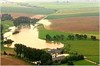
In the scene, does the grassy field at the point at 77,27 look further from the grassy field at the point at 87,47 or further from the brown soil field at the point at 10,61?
the brown soil field at the point at 10,61

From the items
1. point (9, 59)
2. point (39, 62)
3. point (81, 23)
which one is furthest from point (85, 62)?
point (81, 23)

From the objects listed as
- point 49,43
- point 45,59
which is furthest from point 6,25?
point 45,59

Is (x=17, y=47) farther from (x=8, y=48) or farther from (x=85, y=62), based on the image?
(x=85, y=62)

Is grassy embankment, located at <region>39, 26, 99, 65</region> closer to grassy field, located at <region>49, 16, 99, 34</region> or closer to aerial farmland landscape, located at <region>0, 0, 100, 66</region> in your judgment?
aerial farmland landscape, located at <region>0, 0, 100, 66</region>

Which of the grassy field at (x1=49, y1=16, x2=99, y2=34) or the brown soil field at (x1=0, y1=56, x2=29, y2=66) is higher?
the grassy field at (x1=49, y1=16, x2=99, y2=34)

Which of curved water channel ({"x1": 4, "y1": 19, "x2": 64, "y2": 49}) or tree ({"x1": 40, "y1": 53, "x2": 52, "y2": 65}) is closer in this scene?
tree ({"x1": 40, "y1": 53, "x2": 52, "y2": 65})

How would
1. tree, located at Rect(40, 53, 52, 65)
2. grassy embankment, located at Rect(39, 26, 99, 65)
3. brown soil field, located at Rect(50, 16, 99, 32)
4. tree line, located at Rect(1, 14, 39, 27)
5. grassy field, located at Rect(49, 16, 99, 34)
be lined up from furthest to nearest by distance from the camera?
1. tree line, located at Rect(1, 14, 39, 27)
2. brown soil field, located at Rect(50, 16, 99, 32)
3. grassy field, located at Rect(49, 16, 99, 34)
4. grassy embankment, located at Rect(39, 26, 99, 65)
5. tree, located at Rect(40, 53, 52, 65)

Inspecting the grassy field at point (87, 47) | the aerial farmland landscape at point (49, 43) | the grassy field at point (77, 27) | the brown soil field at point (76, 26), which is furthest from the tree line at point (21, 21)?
the grassy field at point (87, 47)

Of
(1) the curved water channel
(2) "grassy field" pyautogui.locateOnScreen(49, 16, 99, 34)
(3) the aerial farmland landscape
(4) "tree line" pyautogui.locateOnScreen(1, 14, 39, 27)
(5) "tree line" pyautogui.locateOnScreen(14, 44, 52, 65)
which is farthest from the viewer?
(4) "tree line" pyautogui.locateOnScreen(1, 14, 39, 27)

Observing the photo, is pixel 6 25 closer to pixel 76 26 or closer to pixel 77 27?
pixel 76 26

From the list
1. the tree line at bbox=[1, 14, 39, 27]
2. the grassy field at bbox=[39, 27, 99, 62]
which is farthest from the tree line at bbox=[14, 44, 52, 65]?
the tree line at bbox=[1, 14, 39, 27]
